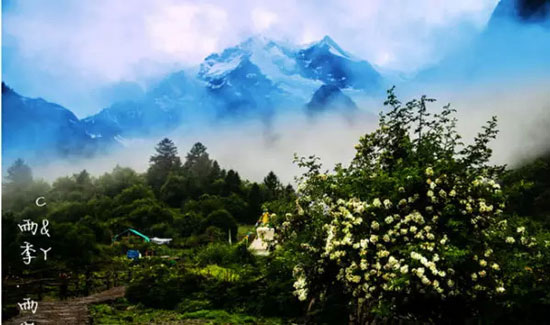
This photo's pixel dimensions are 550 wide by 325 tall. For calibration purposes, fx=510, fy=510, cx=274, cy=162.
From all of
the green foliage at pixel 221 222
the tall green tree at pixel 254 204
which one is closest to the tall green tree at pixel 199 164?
the tall green tree at pixel 254 204

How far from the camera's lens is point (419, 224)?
7.39m

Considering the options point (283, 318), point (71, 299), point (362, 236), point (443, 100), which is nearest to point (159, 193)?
point (443, 100)

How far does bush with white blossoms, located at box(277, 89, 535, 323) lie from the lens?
282 inches

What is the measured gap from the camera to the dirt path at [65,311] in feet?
44.7

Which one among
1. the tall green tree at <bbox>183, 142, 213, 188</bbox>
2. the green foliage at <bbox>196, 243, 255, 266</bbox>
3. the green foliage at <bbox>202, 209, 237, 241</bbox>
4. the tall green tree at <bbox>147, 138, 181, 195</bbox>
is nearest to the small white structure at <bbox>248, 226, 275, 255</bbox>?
the green foliage at <bbox>196, 243, 255, 266</bbox>

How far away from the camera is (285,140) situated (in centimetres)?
6956

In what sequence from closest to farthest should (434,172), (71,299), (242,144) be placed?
(434,172) → (71,299) → (242,144)

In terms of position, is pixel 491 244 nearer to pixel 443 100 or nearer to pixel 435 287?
pixel 435 287

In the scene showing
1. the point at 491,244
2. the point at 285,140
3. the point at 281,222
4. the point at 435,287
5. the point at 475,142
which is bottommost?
the point at 435,287

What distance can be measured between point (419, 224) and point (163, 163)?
357 ft

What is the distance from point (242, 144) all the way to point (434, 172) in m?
87.0

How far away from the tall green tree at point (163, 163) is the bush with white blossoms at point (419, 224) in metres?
101

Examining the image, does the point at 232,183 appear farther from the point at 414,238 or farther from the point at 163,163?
the point at 414,238

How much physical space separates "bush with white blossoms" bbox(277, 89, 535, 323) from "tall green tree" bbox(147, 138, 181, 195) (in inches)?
3957
